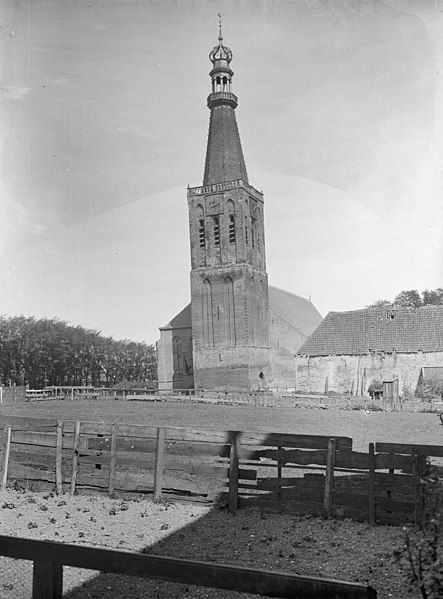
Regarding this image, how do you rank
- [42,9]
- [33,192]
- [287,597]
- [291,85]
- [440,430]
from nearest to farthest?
[287,597] < [42,9] < [291,85] < [33,192] < [440,430]

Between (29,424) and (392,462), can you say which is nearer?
(392,462)

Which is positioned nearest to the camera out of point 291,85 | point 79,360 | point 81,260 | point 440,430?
point 291,85

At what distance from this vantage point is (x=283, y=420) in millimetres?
24156

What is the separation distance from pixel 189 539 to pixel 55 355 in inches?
2346

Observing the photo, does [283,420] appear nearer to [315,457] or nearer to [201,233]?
[315,457]

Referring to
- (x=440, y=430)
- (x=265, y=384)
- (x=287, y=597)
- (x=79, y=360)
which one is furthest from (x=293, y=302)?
(x=287, y=597)

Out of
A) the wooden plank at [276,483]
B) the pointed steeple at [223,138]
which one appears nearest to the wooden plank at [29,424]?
the wooden plank at [276,483]

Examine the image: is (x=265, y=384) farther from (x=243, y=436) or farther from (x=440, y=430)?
(x=243, y=436)

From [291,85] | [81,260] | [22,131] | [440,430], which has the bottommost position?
[440,430]

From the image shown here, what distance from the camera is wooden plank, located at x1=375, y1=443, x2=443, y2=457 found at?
7602 mm

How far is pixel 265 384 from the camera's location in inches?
1962

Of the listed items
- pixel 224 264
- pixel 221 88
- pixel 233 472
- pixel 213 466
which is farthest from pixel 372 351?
pixel 233 472

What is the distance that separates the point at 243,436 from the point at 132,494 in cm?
Result: 236

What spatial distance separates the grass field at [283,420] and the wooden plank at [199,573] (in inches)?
541
